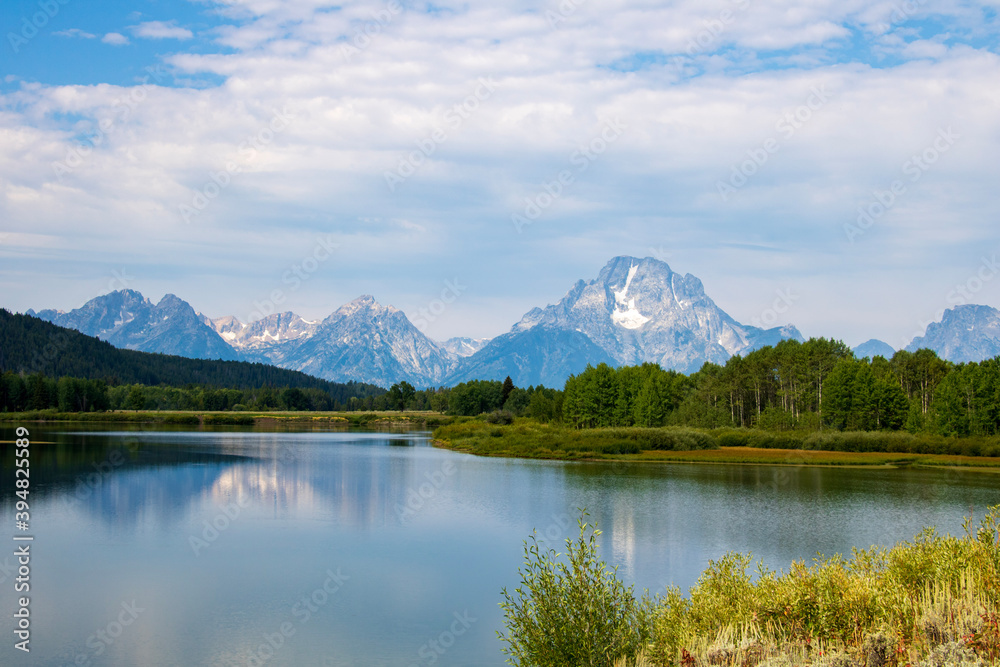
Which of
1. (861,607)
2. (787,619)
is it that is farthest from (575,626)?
(861,607)

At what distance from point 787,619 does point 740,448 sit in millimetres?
77289

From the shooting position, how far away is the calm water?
68.5ft

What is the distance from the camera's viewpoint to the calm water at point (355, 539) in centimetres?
2088

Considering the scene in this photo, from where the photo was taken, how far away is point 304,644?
20344 mm

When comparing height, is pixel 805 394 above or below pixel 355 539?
above

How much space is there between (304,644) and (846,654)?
45.9 feet

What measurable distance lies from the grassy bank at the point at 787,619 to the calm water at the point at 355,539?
5.50m

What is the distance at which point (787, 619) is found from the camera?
1574 cm

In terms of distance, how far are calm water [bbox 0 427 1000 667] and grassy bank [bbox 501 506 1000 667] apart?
5.50 m

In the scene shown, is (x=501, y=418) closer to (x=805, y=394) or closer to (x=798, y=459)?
(x=805, y=394)

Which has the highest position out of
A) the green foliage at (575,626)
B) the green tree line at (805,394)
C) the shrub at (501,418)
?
the green tree line at (805,394)

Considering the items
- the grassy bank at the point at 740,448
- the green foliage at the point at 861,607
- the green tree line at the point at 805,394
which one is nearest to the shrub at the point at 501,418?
the green tree line at the point at 805,394

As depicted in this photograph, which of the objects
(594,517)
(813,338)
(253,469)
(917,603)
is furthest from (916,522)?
(813,338)

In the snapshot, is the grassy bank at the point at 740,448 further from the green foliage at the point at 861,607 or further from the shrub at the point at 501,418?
the green foliage at the point at 861,607
